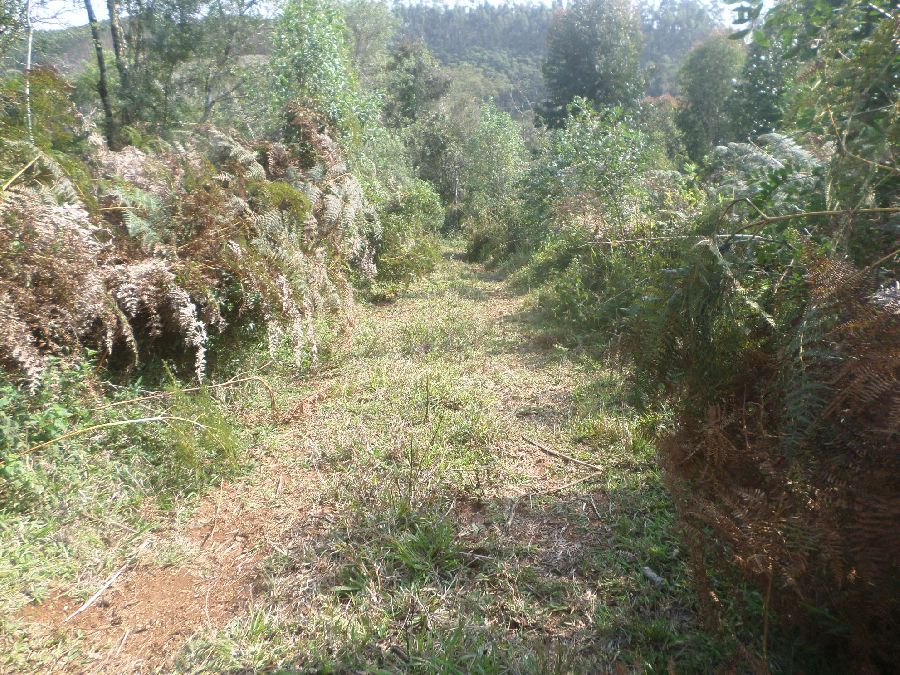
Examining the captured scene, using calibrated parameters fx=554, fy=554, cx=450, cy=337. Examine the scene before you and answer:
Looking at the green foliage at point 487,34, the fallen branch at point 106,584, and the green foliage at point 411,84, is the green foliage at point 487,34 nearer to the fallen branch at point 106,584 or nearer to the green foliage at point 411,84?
the green foliage at point 411,84

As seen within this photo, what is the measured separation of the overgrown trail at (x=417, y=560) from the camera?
1956mm

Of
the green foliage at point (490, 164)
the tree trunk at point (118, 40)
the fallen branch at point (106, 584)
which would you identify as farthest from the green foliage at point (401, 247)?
the fallen branch at point (106, 584)

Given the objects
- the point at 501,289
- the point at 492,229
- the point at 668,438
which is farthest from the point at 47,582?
the point at 492,229

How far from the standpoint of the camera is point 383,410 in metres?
3.91

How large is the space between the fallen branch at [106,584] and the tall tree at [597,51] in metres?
22.2

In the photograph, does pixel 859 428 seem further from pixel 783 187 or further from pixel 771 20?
pixel 771 20

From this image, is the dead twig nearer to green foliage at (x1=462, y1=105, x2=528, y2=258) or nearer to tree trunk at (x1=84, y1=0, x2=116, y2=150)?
tree trunk at (x1=84, y1=0, x2=116, y2=150)

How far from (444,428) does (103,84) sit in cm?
989

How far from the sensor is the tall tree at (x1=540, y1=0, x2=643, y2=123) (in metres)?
21.4

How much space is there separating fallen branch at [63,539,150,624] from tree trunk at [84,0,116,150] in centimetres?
883

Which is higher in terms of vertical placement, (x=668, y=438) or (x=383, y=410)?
(x=668, y=438)

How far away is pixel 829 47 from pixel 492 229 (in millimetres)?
11890

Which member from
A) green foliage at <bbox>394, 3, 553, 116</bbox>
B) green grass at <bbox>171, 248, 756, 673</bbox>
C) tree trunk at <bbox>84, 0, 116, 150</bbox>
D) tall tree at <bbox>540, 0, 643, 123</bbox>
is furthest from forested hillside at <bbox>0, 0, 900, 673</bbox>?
green foliage at <bbox>394, 3, 553, 116</bbox>

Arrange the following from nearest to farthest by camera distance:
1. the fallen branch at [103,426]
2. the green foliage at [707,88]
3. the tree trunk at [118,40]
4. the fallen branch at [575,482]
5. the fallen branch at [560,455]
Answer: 1. the fallen branch at [103,426]
2. the fallen branch at [575,482]
3. the fallen branch at [560,455]
4. the tree trunk at [118,40]
5. the green foliage at [707,88]
